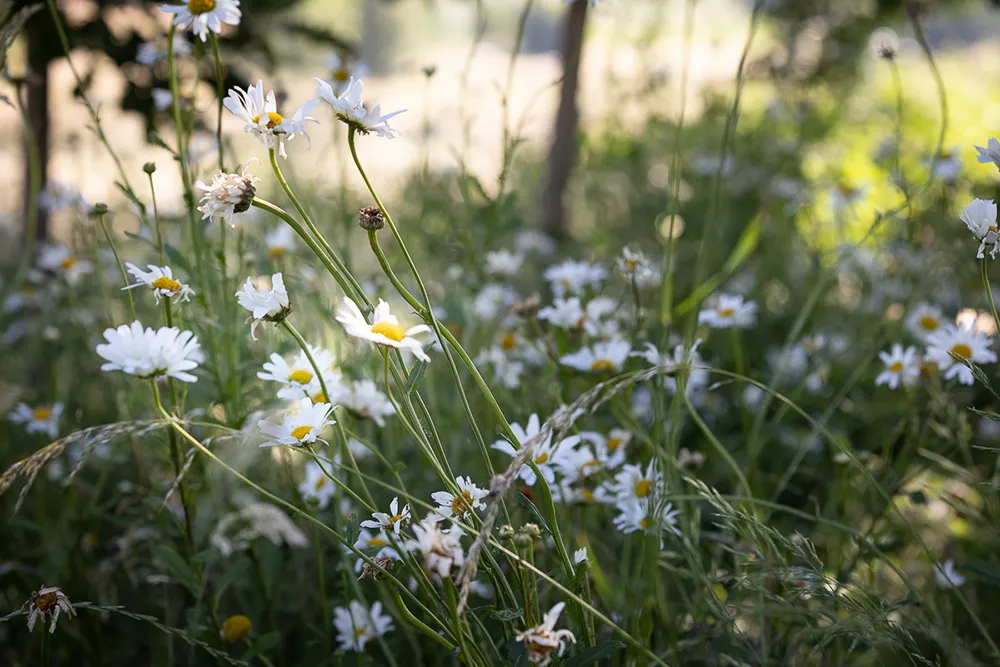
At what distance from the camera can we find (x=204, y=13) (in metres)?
0.87

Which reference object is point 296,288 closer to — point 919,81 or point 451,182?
point 451,182

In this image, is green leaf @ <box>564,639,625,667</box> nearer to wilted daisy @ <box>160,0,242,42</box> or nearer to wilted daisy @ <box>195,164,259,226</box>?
wilted daisy @ <box>195,164,259,226</box>

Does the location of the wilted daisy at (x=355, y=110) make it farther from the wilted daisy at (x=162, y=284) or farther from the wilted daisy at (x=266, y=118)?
the wilted daisy at (x=162, y=284)

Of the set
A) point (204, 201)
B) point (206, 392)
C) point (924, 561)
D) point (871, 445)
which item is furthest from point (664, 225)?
point (204, 201)

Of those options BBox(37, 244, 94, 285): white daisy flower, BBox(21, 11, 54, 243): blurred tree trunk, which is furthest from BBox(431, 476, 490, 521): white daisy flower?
BBox(21, 11, 54, 243): blurred tree trunk

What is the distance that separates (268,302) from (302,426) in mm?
118

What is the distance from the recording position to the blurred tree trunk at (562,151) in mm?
3021

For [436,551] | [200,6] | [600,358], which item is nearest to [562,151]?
[600,358]

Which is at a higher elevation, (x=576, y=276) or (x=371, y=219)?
(x=371, y=219)

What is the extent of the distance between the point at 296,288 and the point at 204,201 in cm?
79

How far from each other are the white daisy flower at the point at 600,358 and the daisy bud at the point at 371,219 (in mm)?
502

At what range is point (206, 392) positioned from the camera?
45.3 inches

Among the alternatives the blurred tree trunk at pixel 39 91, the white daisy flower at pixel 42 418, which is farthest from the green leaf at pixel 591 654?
the blurred tree trunk at pixel 39 91

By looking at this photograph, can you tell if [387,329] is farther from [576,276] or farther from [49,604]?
[576,276]
